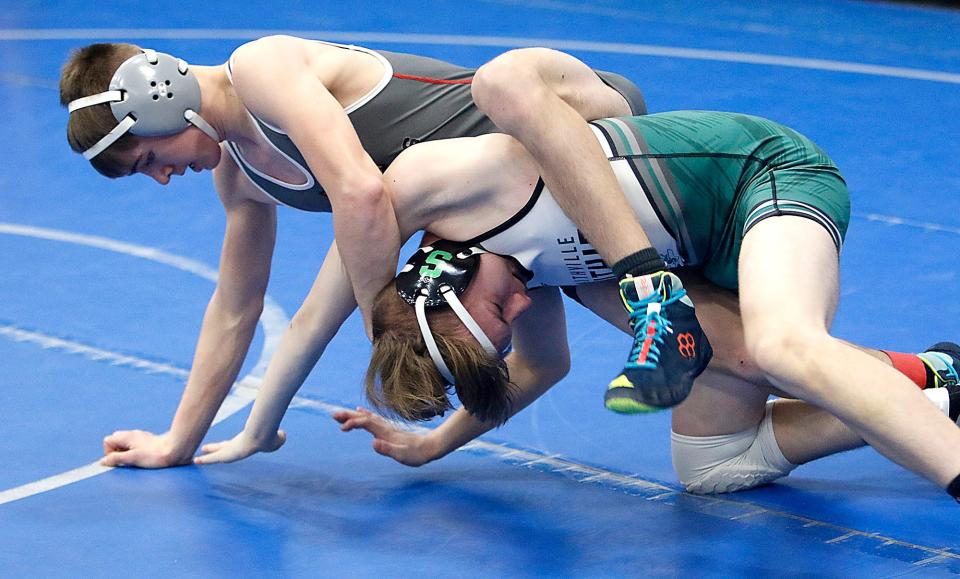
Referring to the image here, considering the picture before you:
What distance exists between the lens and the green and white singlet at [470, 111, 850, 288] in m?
3.49

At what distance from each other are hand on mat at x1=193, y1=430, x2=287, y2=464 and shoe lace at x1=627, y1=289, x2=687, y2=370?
1247 millimetres

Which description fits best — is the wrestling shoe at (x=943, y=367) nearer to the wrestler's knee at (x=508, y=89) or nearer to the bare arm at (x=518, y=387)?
the bare arm at (x=518, y=387)

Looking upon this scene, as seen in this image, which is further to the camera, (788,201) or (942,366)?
(942,366)

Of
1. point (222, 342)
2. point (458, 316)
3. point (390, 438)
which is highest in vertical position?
point (222, 342)

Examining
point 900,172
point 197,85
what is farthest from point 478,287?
point 900,172

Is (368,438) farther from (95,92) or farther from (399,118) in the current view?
(95,92)

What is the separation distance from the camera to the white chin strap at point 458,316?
3359mm

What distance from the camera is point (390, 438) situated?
157 inches

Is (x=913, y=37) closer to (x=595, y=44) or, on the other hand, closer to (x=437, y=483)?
(x=595, y=44)

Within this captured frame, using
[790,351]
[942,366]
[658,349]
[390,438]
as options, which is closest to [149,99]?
[390,438]

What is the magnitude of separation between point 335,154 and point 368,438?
1.13 m

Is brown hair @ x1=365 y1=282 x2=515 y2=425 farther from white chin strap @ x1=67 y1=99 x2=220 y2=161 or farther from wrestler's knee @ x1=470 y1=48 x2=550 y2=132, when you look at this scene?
white chin strap @ x1=67 y1=99 x2=220 y2=161

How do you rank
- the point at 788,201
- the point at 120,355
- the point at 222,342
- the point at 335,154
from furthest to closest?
the point at 120,355 → the point at 222,342 → the point at 335,154 → the point at 788,201

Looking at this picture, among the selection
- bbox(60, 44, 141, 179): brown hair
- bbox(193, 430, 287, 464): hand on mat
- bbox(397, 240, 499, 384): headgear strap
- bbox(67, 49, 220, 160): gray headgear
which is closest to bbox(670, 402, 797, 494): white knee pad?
bbox(397, 240, 499, 384): headgear strap
